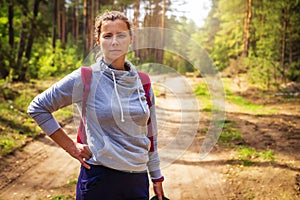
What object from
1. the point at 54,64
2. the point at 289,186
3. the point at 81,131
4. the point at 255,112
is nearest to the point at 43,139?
the point at 289,186

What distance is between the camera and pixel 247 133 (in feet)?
26.2

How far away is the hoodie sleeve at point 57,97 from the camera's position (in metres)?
1.83

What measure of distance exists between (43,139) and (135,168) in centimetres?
620

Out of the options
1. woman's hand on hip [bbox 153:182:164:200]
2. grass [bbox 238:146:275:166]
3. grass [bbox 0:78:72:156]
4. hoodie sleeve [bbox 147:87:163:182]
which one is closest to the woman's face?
hoodie sleeve [bbox 147:87:163:182]

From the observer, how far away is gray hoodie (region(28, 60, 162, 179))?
1.83 metres

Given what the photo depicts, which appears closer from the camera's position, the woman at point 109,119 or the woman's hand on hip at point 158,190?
the woman at point 109,119

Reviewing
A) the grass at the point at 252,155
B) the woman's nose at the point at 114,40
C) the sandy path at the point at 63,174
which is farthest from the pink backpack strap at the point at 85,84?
the grass at the point at 252,155

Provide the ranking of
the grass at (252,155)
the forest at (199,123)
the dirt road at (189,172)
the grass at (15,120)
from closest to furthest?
the forest at (199,123), the dirt road at (189,172), the grass at (252,155), the grass at (15,120)

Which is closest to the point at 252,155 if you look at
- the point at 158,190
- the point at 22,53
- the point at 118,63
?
the point at 158,190

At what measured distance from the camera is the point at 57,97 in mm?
1839

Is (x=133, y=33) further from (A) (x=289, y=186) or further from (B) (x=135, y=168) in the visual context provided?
(A) (x=289, y=186)

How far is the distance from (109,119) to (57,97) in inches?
13.0

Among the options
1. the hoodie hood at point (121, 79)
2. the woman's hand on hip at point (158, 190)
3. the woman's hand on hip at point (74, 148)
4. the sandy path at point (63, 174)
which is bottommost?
the sandy path at point (63, 174)

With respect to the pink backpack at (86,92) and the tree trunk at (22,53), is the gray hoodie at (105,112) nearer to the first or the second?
the pink backpack at (86,92)
